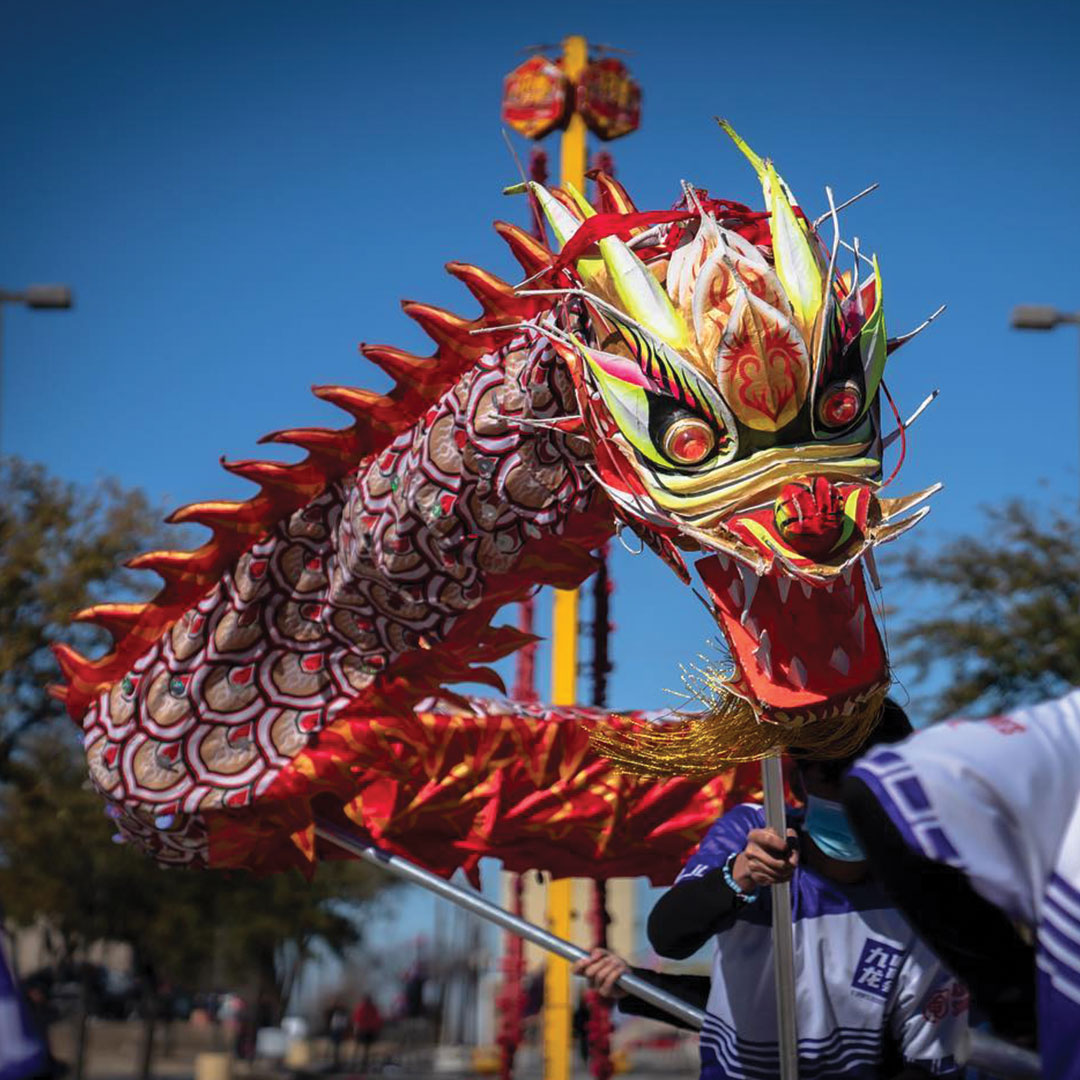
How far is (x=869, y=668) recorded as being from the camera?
365cm

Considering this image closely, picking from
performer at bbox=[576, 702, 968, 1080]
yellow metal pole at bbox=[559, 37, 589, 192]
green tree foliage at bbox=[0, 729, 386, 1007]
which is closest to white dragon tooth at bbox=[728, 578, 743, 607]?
performer at bbox=[576, 702, 968, 1080]

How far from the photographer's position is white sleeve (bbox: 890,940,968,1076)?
3.68 meters

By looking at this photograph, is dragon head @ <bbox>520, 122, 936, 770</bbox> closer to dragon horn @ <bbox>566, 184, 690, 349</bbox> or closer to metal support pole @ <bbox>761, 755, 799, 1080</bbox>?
dragon horn @ <bbox>566, 184, 690, 349</bbox>

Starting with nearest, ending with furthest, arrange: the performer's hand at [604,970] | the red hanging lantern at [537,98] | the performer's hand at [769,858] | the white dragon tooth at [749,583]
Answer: the performer's hand at [769,858] < the white dragon tooth at [749,583] < the performer's hand at [604,970] < the red hanging lantern at [537,98]

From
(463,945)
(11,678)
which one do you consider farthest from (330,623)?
(463,945)

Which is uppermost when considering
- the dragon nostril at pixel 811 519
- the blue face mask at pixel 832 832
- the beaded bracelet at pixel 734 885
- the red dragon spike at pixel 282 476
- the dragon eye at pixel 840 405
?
the red dragon spike at pixel 282 476

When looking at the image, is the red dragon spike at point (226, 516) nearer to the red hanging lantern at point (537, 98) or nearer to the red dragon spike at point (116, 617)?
the red dragon spike at point (116, 617)

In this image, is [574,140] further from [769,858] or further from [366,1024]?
[366,1024]

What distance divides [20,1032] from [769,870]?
1.63m

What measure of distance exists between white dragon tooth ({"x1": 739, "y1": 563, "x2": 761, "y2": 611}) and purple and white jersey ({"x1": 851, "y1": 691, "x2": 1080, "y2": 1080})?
1772 millimetres

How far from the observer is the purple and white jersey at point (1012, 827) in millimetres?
1968

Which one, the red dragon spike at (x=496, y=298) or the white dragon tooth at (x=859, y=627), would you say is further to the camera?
the red dragon spike at (x=496, y=298)

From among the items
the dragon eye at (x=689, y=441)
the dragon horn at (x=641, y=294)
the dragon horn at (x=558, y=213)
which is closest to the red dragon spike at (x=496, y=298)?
the dragon horn at (x=558, y=213)

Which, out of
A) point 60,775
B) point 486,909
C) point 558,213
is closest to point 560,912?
point 486,909
